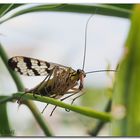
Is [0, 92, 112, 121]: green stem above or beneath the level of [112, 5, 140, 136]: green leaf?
beneath

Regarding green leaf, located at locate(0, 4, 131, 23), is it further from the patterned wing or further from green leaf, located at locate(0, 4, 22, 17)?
the patterned wing

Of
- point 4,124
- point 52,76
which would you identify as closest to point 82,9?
point 52,76

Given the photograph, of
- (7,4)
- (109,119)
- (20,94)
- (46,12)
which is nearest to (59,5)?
(46,12)

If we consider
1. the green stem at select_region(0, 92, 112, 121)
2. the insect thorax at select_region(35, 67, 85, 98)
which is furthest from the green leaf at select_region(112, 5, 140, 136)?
the insect thorax at select_region(35, 67, 85, 98)

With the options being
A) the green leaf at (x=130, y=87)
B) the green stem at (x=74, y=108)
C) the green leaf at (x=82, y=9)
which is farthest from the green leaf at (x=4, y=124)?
the green leaf at (x=130, y=87)

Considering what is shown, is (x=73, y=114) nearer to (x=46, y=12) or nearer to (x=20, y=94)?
(x=20, y=94)

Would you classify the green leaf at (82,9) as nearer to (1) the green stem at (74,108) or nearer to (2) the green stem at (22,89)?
(2) the green stem at (22,89)
